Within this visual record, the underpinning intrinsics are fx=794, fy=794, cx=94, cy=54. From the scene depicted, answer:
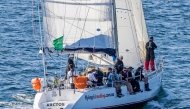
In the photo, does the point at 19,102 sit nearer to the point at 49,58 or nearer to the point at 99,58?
the point at 99,58

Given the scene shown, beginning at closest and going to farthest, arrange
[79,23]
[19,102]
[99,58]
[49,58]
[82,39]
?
[82,39]
[79,23]
[99,58]
[19,102]
[49,58]

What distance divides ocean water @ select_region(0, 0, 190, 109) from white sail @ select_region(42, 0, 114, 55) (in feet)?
11.1

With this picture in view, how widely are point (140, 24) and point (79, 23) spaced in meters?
6.17

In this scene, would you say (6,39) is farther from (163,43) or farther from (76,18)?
(76,18)

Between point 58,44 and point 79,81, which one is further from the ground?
Result: point 58,44

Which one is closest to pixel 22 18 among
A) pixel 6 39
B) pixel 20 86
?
pixel 6 39

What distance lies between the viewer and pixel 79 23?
1708 inches

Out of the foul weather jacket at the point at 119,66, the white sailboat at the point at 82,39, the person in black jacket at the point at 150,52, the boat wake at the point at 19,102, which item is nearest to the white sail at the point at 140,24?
the person in black jacket at the point at 150,52

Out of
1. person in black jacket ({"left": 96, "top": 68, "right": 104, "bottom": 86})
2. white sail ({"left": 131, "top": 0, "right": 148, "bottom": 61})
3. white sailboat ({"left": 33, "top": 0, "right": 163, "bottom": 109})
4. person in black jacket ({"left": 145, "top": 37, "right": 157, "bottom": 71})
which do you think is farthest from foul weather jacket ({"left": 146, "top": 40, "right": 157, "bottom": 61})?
person in black jacket ({"left": 96, "top": 68, "right": 104, "bottom": 86})

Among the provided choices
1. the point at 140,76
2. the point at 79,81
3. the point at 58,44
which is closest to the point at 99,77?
the point at 79,81

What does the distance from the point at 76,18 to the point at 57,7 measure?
125 cm

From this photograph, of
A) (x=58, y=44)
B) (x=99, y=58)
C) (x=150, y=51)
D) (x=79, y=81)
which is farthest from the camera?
(x=150, y=51)

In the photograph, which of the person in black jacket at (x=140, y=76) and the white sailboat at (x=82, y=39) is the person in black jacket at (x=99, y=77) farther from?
the person in black jacket at (x=140, y=76)

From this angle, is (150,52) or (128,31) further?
(128,31)
